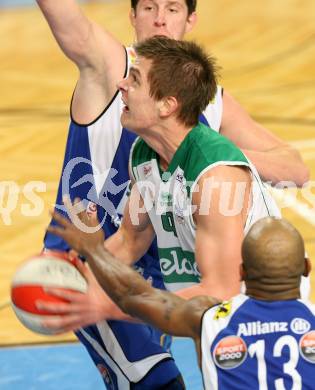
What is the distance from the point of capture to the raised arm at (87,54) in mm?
5652

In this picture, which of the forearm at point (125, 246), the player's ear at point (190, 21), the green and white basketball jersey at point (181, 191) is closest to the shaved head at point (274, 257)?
the green and white basketball jersey at point (181, 191)

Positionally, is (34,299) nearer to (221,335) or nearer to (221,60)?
(221,335)

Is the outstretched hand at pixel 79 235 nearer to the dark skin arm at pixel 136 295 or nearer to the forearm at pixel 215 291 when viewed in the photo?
the dark skin arm at pixel 136 295

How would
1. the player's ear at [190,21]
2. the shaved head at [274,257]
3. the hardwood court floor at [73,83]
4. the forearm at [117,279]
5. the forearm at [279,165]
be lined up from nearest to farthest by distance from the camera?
the shaved head at [274,257], the forearm at [117,279], the forearm at [279,165], the player's ear at [190,21], the hardwood court floor at [73,83]

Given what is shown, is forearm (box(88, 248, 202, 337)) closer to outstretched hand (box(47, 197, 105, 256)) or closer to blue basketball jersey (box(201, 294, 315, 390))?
outstretched hand (box(47, 197, 105, 256))

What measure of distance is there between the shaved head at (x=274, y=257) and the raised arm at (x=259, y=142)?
1793mm

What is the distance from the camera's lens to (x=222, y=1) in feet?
60.1

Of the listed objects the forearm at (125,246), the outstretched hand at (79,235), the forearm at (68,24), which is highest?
the forearm at (68,24)

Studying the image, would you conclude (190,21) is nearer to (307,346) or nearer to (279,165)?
(279,165)

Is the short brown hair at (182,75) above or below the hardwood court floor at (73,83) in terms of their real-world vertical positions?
above

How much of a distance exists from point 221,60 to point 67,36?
9398mm

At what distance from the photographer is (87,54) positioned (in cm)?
577

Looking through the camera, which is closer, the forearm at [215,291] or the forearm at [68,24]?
the forearm at [215,291]

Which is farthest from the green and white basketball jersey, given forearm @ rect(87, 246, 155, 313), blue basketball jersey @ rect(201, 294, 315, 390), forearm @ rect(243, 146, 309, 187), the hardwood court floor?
the hardwood court floor
